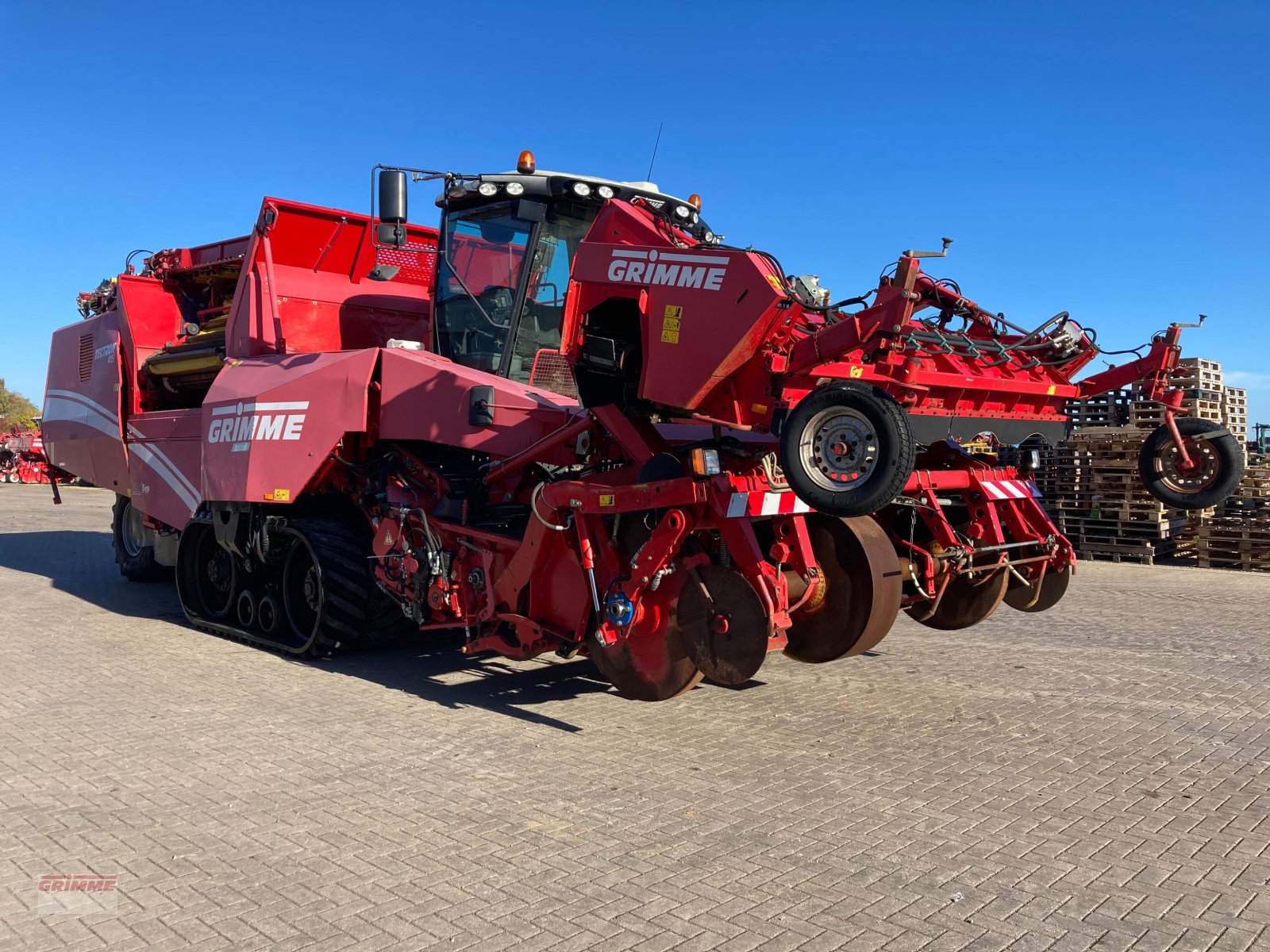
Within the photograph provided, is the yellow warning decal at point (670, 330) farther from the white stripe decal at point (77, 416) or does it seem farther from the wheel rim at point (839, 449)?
the white stripe decal at point (77, 416)

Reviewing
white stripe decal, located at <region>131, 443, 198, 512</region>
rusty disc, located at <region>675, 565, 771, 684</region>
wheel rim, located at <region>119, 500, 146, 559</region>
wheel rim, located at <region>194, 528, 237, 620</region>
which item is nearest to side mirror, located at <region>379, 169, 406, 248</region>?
rusty disc, located at <region>675, 565, 771, 684</region>

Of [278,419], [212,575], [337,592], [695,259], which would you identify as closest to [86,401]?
[212,575]

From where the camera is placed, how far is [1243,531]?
1359cm

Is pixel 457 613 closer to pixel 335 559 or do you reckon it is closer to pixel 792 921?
pixel 335 559

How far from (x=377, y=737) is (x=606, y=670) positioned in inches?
50.4

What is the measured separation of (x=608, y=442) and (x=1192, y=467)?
3.36 meters

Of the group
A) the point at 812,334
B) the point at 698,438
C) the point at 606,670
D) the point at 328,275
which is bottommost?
the point at 606,670

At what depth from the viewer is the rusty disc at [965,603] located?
6434mm

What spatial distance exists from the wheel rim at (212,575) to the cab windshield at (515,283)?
135 inches

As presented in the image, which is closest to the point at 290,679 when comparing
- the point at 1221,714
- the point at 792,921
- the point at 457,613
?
the point at 457,613

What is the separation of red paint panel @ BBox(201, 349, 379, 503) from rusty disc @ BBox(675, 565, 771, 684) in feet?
8.87

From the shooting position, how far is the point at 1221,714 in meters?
6.13

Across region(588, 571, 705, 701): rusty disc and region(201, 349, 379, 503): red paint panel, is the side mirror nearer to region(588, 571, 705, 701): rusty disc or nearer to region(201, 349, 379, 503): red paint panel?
region(201, 349, 379, 503): red paint panel

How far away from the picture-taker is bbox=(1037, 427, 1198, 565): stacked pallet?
14156 mm
